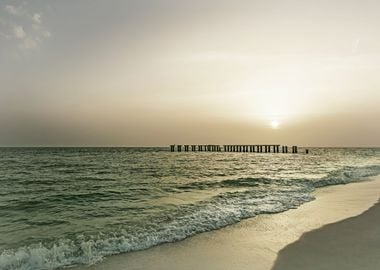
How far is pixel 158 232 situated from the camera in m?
8.95

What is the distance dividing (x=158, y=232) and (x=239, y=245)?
2269 millimetres

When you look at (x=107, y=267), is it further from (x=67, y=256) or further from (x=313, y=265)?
(x=313, y=265)

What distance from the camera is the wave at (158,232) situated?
7078 mm

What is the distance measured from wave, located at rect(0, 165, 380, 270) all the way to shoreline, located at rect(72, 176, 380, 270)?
1.28 ft

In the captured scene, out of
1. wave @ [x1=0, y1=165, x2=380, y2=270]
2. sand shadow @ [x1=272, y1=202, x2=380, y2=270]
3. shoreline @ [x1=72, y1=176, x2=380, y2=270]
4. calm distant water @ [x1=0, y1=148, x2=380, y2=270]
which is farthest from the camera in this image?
calm distant water @ [x1=0, y1=148, x2=380, y2=270]

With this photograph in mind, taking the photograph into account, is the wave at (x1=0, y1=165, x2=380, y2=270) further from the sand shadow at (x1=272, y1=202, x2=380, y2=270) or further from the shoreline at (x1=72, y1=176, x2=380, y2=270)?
the sand shadow at (x1=272, y1=202, x2=380, y2=270)

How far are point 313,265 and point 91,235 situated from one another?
5.47 metres

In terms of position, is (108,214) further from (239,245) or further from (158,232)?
(239,245)

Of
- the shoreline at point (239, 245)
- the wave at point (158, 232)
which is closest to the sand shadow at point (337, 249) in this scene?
the shoreline at point (239, 245)

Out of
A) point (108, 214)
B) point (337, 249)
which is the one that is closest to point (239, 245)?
point (337, 249)

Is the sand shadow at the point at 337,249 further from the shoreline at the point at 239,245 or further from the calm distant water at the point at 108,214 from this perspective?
the calm distant water at the point at 108,214

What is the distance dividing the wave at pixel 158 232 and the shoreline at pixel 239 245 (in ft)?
1.28

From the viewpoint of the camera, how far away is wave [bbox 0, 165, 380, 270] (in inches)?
279

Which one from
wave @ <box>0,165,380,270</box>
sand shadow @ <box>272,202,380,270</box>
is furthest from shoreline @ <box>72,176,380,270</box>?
wave @ <box>0,165,380,270</box>
